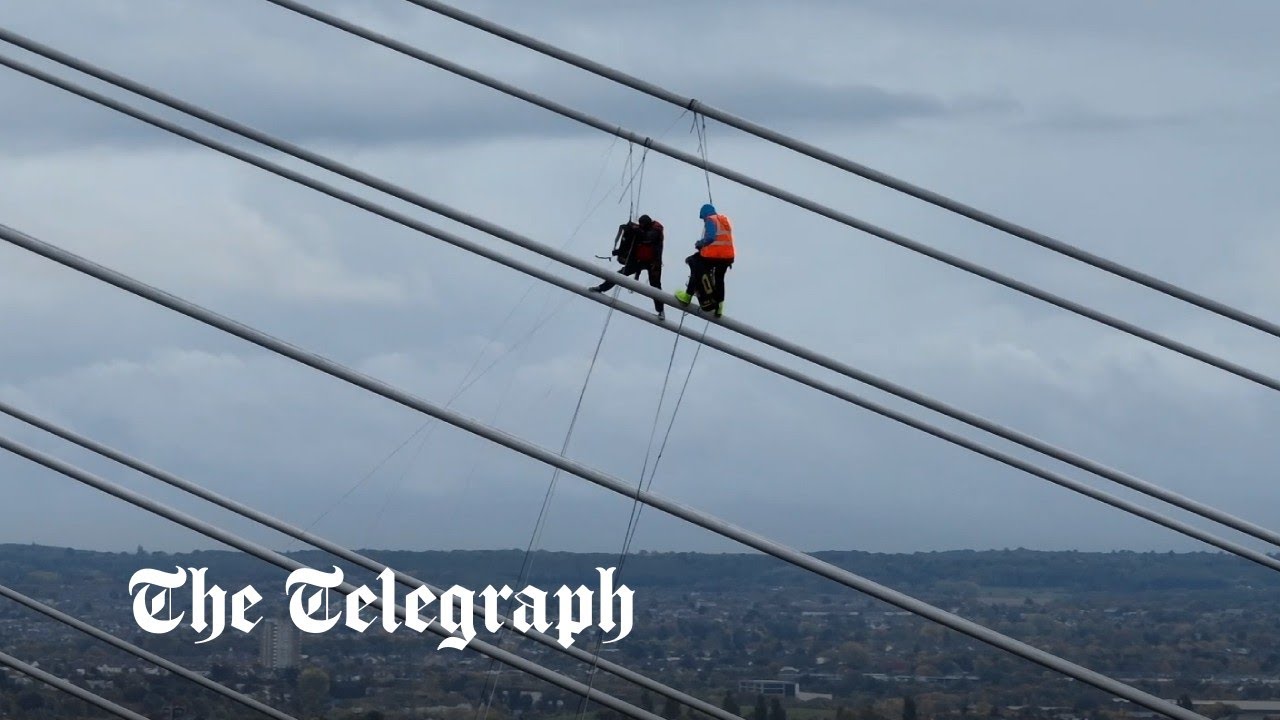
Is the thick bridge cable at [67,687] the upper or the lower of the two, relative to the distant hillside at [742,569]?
lower

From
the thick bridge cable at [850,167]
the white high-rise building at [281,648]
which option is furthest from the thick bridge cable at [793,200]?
the white high-rise building at [281,648]

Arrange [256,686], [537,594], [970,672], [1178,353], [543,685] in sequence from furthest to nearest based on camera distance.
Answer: [970,672] → [543,685] → [256,686] → [537,594] → [1178,353]

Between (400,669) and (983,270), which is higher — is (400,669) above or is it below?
below

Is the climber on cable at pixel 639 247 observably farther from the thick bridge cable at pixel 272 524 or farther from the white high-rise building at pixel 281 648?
the white high-rise building at pixel 281 648

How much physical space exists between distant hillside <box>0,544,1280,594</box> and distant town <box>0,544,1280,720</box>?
71mm

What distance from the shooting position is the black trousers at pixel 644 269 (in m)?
17.7

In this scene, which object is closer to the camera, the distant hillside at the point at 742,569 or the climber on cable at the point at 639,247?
the climber on cable at the point at 639,247

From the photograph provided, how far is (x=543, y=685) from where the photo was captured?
33.1 meters

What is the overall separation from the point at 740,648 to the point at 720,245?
20.4m

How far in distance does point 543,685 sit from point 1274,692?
17337 mm

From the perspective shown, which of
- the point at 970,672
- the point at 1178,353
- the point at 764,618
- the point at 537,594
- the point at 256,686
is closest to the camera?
the point at 1178,353

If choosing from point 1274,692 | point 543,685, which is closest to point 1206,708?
point 1274,692

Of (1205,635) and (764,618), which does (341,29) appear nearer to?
(764,618)

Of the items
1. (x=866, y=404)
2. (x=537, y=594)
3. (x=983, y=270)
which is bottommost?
(x=537, y=594)
